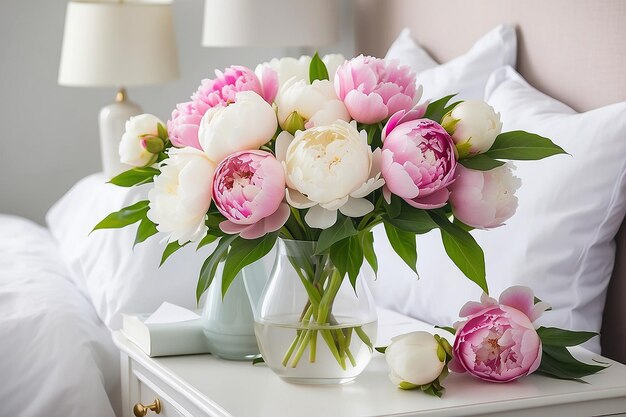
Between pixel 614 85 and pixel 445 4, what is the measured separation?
722 millimetres

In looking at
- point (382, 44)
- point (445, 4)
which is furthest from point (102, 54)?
point (445, 4)

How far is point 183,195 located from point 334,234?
0.57ft

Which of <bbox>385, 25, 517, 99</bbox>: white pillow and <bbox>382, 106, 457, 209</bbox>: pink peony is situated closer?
<bbox>382, 106, 457, 209</bbox>: pink peony

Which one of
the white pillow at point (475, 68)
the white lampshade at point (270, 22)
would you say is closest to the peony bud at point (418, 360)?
the white pillow at point (475, 68)

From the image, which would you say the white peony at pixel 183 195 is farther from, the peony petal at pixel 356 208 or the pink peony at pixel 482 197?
the pink peony at pixel 482 197

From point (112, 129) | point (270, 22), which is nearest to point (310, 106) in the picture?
point (270, 22)

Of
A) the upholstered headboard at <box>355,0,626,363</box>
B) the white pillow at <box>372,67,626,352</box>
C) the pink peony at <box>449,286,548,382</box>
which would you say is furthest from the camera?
the upholstered headboard at <box>355,0,626,363</box>

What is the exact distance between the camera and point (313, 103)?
3.55 ft

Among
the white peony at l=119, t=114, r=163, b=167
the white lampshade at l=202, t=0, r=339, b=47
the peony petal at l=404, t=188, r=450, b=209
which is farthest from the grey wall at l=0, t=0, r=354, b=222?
the peony petal at l=404, t=188, r=450, b=209

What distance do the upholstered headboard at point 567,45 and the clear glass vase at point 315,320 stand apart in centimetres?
53

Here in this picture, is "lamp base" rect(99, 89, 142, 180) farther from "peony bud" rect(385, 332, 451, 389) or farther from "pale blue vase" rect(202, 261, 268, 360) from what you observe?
"peony bud" rect(385, 332, 451, 389)

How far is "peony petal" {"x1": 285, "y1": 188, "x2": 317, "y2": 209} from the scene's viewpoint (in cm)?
103

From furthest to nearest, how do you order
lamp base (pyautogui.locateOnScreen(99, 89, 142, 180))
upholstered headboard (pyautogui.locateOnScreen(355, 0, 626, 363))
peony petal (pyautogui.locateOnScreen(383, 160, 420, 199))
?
lamp base (pyautogui.locateOnScreen(99, 89, 142, 180))
upholstered headboard (pyautogui.locateOnScreen(355, 0, 626, 363))
peony petal (pyautogui.locateOnScreen(383, 160, 420, 199))

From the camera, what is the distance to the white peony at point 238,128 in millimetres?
1049
